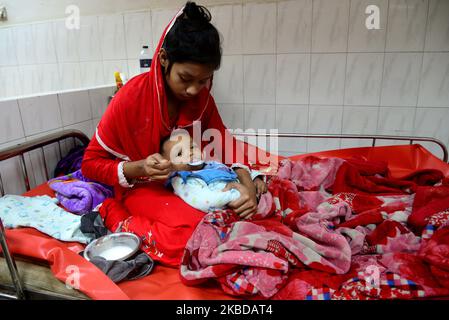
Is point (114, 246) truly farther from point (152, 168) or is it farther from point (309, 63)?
point (309, 63)

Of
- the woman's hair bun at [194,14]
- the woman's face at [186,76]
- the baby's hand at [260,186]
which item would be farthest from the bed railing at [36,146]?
the baby's hand at [260,186]

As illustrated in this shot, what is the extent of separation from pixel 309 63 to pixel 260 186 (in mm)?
1411

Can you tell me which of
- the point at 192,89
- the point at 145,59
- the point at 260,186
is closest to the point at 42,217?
the point at 192,89

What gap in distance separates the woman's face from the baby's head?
0.70ft

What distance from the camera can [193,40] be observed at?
118 centimetres

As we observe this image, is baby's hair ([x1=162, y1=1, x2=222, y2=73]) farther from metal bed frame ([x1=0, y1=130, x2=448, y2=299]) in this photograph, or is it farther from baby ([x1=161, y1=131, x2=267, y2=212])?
metal bed frame ([x1=0, y1=130, x2=448, y2=299])

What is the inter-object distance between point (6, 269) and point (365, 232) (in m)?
1.29

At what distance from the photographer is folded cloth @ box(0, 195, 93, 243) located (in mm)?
1301

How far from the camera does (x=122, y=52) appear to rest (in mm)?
2803

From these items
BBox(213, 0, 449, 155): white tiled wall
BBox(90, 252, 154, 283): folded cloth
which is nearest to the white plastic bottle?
BBox(213, 0, 449, 155): white tiled wall
